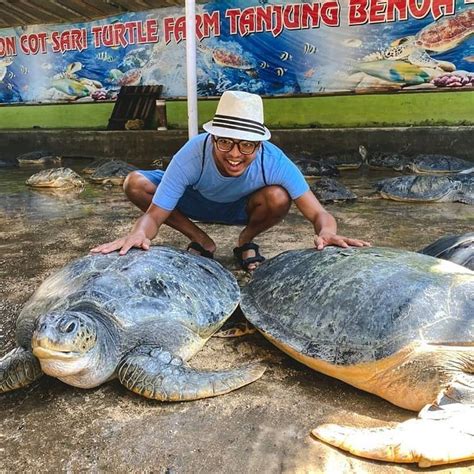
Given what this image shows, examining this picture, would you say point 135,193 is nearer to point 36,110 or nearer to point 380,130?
point 380,130

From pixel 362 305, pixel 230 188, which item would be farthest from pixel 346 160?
pixel 362 305

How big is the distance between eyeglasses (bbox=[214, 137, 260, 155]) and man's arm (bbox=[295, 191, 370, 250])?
48 cm

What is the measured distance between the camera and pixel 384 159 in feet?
23.3

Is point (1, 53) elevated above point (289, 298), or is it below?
above

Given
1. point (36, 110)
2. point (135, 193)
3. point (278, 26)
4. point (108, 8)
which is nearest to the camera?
point (135, 193)

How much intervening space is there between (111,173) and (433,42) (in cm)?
518

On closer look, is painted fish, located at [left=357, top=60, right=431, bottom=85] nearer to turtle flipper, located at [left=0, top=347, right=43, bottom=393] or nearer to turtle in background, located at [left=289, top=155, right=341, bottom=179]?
turtle in background, located at [left=289, top=155, right=341, bottom=179]

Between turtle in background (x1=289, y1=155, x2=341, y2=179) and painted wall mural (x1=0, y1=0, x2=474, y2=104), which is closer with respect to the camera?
turtle in background (x1=289, y1=155, x2=341, y2=179)

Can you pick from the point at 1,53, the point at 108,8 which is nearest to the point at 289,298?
the point at 108,8

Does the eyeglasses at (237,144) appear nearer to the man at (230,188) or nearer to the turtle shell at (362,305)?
the man at (230,188)

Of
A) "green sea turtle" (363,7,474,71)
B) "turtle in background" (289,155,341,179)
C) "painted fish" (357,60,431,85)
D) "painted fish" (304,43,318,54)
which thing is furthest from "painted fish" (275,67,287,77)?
"turtle in background" (289,155,341,179)

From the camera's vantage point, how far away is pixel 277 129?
8195 mm

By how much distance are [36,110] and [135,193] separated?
870 cm

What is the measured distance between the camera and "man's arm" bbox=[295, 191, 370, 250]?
87.7 inches
